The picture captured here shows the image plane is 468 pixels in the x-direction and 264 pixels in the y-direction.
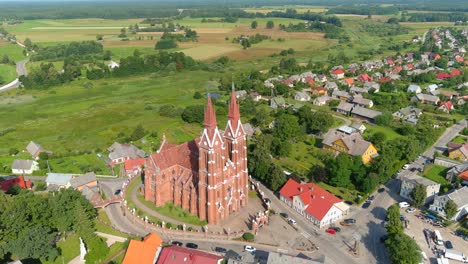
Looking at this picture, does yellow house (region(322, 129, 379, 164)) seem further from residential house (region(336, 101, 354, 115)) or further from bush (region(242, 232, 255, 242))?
bush (region(242, 232, 255, 242))

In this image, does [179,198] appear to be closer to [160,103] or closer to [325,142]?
[325,142]

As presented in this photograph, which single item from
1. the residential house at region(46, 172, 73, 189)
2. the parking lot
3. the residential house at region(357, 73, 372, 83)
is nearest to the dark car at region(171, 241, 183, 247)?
the residential house at region(46, 172, 73, 189)

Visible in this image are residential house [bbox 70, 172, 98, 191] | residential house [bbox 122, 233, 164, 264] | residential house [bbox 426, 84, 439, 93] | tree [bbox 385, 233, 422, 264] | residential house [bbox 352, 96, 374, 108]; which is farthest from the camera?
residential house [bbox 426, 84, 439, 93]

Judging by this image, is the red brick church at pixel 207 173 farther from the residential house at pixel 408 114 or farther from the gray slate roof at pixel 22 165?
the residential house at pixel 408 114

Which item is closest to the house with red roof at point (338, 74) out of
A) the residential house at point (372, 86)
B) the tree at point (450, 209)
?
the residential house at point (372, 86)

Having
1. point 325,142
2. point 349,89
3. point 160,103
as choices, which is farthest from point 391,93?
point 160,103

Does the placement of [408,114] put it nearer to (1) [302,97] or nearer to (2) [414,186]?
(1) [302,97]

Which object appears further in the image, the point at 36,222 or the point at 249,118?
the point at 249,118

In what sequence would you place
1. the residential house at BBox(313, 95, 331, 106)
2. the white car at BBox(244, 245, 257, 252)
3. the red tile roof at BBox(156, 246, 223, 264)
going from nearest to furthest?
the red tile roof at BBox(156, 246, 223, 264) < the white car at BBox(244, 245, 257, 252) < the residential house at BBox(313, 95, 331, 106)
